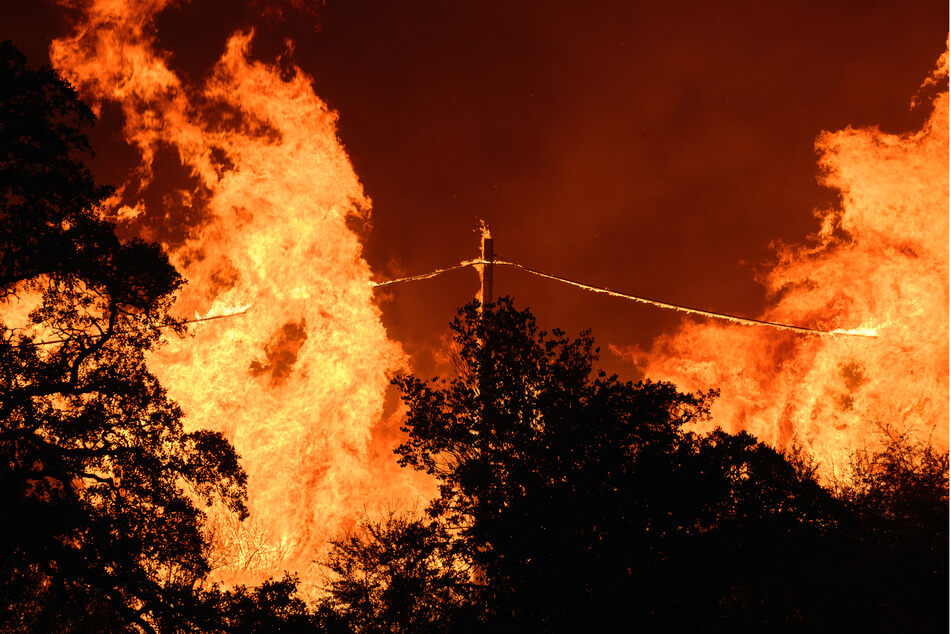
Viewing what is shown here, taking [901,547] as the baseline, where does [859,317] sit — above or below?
above

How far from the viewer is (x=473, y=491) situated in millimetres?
12250

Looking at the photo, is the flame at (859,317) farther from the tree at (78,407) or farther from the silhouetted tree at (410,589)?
the tree at (78,407)

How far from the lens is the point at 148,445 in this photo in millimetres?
11961

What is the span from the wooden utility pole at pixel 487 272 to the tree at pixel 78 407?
803 centimetres

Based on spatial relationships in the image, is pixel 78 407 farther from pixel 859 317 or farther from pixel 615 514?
pixel 859 317

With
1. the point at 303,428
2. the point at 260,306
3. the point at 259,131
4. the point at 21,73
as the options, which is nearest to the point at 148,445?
the point at 21,73

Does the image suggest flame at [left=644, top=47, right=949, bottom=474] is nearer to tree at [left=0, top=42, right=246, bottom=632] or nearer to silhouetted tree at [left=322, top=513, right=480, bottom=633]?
silhouetted tree at [left=322, top=513, right=480, bottom=633]

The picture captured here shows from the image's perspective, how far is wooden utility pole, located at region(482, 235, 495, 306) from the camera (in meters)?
16.1

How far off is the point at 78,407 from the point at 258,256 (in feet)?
53.7

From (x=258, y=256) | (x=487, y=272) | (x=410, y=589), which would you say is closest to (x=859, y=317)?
(x=487, y=272)

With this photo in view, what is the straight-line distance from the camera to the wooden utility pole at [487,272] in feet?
52.7

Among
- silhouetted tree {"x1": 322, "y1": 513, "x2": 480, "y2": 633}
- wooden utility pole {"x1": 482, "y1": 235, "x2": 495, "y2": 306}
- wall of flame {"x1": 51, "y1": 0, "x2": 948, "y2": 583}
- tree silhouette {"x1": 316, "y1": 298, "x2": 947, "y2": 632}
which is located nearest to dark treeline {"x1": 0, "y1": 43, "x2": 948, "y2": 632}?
tree silhouette {"x1": 316, "y1": 298, "x2": 947, "y2": 632}

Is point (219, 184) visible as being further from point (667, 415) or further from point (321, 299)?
point (667, 415)

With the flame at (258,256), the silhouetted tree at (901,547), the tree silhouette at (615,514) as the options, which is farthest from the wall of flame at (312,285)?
the tree silhouette at (615,514)
